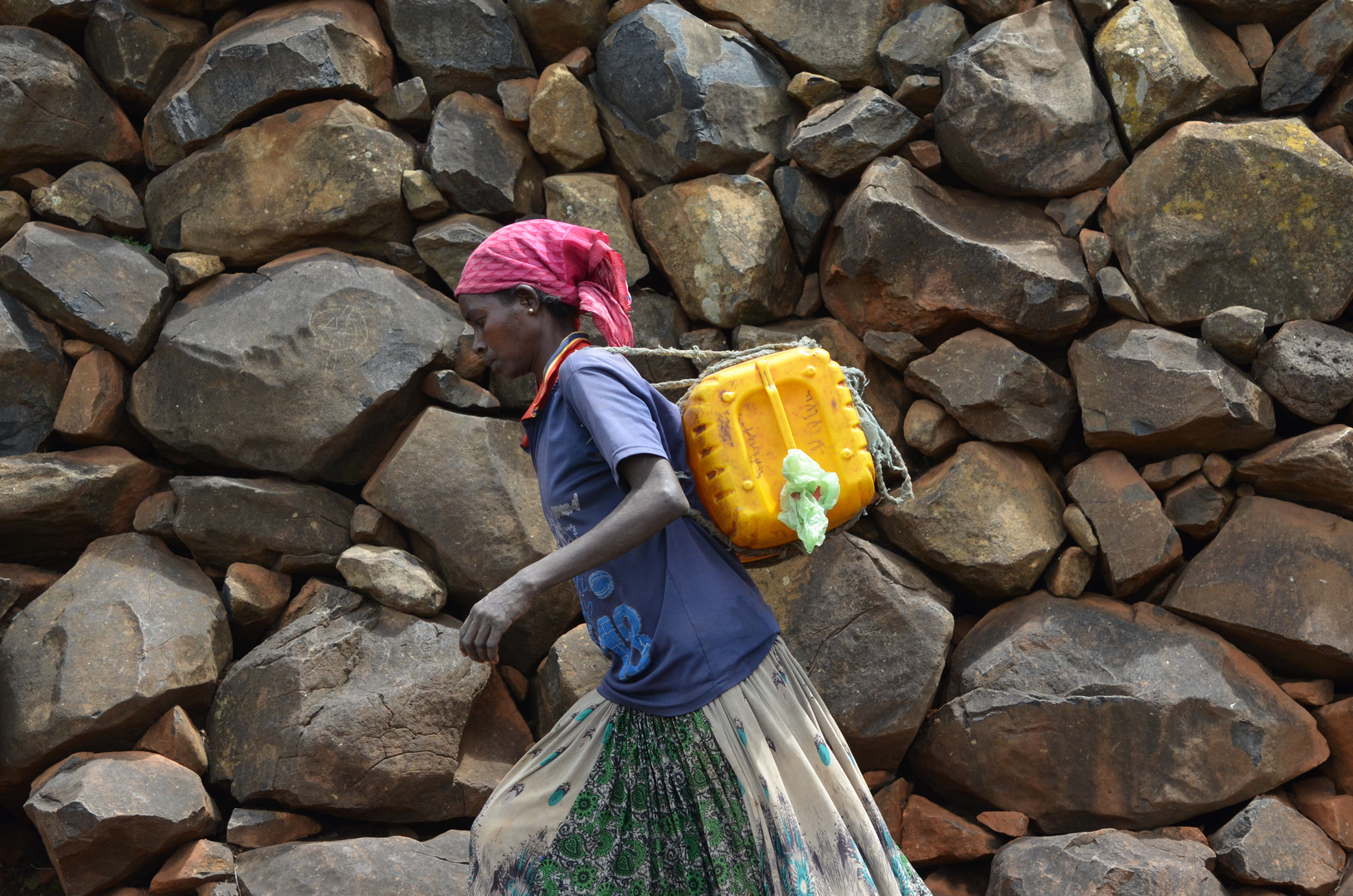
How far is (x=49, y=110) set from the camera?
3764 millimetres

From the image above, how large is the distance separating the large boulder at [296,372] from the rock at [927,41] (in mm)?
1873

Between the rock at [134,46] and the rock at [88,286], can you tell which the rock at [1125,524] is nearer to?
the rock at [88,286]

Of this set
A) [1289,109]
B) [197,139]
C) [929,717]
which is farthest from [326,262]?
[1289,109]

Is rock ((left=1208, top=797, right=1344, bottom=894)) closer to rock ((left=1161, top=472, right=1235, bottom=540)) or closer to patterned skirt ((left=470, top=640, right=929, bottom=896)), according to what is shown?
rock ((left=1161, top=472, right=1235, bottom=540))

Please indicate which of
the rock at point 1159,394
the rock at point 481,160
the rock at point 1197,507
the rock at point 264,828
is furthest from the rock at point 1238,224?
the rock at point 264,828

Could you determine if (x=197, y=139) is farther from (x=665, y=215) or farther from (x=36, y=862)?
(x=36, y=862)

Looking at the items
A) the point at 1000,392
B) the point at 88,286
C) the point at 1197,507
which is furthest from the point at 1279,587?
the point at 88,286

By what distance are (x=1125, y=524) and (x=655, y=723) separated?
2064mm

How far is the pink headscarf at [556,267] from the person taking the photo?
2273mm

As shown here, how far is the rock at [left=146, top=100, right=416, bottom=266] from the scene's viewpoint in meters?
3.76

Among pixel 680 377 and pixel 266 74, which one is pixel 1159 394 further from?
pixel 266 74

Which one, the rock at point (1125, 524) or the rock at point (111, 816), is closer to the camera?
the rock at point (111, 816)

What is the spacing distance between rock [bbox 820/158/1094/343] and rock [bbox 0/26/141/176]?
9.10 ft

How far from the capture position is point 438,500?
355cm
